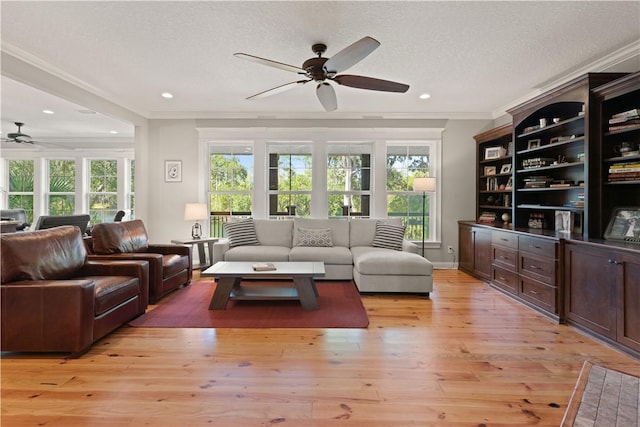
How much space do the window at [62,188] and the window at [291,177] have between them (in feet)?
17.1

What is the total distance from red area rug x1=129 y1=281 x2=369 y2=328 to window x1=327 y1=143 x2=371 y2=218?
1.99 meters

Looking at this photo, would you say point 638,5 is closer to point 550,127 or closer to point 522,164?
point 550,127

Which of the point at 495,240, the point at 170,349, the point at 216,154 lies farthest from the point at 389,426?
the point at 216,154

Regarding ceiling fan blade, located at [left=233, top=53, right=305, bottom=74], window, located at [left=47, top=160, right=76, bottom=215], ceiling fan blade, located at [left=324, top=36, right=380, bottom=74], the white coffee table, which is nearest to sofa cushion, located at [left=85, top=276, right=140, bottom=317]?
the white coffee table

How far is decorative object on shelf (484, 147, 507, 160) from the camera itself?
4.69 m

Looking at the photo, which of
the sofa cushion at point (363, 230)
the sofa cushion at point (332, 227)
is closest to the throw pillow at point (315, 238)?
the sofa cushion at point (332, 227)

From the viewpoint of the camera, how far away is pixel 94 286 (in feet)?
7.86

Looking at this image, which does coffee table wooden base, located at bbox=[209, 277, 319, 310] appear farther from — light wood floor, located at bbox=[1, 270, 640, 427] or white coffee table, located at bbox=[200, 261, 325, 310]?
light wood floor, located at bbox=[1, 270, 640, 427]

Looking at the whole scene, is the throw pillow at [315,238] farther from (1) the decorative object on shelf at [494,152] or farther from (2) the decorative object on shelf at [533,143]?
(2) the decorative object on shelf at [533,143]

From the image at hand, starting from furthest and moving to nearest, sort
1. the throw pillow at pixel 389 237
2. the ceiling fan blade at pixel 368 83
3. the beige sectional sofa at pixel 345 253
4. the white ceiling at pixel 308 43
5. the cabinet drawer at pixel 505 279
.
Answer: the throw pillow at pixel 389 237
the beige sectional sofa at pixel 345 253
the cabinet drawer at pixel 505 279
the ceiling fan blade at pixel 368 83
the white ceiling at pixel 308 43

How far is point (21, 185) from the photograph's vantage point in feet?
24.0

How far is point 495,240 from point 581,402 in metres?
2.71

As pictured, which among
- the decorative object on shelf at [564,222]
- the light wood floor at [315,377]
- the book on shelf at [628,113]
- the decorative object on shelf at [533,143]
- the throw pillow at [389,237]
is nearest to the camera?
the light wood floor at [315,377]

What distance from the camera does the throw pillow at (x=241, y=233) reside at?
4.76m
